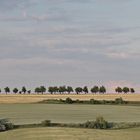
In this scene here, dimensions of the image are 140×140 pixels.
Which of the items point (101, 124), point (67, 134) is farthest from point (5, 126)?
point (101, 124)

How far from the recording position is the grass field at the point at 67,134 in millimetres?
56312

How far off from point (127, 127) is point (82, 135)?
13.3m

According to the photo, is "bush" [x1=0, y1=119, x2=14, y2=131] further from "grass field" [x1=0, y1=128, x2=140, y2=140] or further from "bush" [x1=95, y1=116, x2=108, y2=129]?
"bush" [x1=95, y1=116, x2=108, y2=129]

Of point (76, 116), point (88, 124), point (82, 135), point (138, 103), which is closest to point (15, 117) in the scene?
point (76, 116)

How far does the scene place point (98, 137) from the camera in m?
56.3

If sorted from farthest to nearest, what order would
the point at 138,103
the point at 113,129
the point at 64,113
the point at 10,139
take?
the point at 138,103 → the point at 64,113 → the point at 113,129 → the point at 10,139

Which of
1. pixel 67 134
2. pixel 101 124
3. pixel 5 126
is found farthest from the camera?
pixel 101 124

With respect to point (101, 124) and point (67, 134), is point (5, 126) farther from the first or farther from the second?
point (101, 124)

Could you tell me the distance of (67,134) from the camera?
59031 millimetres

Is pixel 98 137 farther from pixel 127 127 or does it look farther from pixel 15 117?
pixel 15 117

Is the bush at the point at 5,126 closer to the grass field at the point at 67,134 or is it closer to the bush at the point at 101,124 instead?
the grass field at the point at 67,134

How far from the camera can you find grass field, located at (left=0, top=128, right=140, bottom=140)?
56.3 meters

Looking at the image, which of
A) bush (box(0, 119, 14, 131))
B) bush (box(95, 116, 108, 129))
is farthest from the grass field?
bush (box(95, 116, 108, 129))

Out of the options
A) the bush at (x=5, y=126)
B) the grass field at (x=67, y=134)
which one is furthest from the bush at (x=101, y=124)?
the bush at (x=5, y=126)
